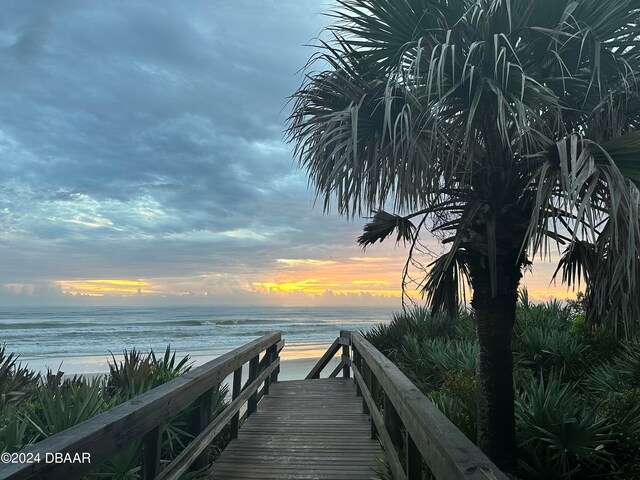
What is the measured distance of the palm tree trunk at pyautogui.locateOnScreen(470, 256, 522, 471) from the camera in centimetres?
412

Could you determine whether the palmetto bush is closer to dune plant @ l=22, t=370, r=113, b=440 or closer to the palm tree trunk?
the palm tree trunk

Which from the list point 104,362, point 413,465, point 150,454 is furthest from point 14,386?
point 104,362

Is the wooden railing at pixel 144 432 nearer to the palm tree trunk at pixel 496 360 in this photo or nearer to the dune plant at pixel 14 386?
the palm tree trunk at pixel 496 360

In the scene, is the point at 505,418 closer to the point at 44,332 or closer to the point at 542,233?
the point at 542,233

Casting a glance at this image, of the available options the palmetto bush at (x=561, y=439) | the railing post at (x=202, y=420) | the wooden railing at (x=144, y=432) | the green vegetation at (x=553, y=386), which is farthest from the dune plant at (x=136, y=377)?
the palmetto bush at (x=561, y=439)

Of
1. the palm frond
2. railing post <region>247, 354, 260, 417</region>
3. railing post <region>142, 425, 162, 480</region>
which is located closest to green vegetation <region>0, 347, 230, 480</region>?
railing post <region>142, 425, 162, 480</region>

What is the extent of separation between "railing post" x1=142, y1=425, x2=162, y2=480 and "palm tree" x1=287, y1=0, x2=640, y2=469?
2447 mm

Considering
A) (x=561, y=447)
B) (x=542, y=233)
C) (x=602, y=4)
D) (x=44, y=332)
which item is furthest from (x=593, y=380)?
(x=44, y=332)

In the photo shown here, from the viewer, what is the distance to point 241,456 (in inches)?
170

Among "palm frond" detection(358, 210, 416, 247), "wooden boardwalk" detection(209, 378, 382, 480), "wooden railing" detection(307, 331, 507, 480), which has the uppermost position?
"palm frond" detection(358, 210, 416, 247)

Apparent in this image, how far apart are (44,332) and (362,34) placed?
31790 millimetres

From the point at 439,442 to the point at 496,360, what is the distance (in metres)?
2.69

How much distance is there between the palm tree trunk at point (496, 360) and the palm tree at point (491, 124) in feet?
0.03

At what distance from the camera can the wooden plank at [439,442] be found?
1565mm
